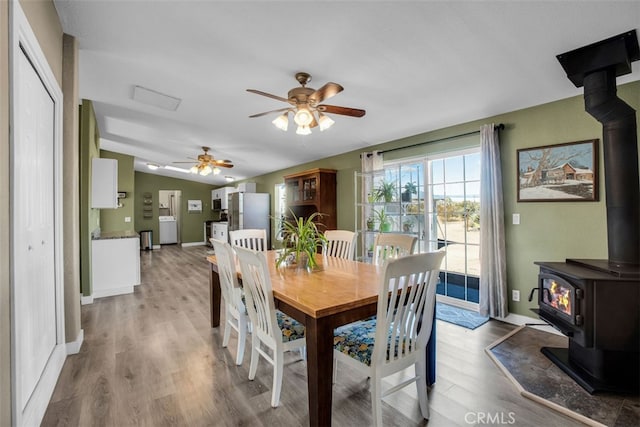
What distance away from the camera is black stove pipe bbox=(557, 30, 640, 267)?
1.93 metres

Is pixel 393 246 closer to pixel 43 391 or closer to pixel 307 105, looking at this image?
pixel 307 105

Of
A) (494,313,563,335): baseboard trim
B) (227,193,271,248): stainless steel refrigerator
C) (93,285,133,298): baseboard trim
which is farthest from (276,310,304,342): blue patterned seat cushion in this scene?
(227,193,271,248): stainless steel refrigerator

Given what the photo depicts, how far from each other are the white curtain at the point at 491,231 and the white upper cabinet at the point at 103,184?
5051 millimetres

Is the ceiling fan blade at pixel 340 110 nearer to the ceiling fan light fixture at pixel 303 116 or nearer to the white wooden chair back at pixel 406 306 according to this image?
the ceiling fan light fixture at pixel 303 116

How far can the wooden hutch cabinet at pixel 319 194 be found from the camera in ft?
17.0

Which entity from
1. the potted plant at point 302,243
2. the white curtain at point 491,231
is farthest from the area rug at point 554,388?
the potted plant at point 302,243

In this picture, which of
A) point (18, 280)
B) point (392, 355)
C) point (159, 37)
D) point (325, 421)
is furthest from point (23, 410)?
point (159, 37)

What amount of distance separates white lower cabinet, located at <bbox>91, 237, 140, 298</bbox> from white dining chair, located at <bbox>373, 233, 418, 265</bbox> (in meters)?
3.81

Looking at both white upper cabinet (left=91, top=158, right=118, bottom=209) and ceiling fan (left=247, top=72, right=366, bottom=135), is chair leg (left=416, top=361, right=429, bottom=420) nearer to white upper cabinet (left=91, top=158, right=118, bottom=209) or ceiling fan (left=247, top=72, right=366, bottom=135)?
ceiling fan (left=247, top=72, right=366, bottom=135)

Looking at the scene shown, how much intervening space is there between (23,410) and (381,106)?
372cm

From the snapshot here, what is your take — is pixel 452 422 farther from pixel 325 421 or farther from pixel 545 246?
pixel 545 246

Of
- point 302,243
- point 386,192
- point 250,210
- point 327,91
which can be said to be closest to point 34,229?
point 302,243

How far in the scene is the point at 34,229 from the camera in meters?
1.78

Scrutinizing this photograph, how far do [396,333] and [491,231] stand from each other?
216 cm
